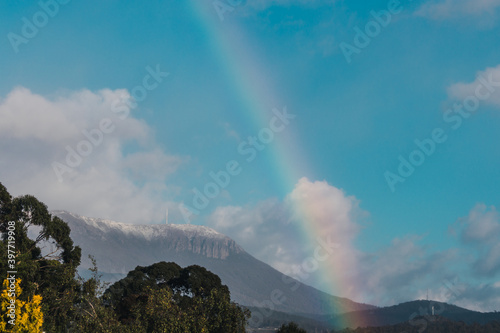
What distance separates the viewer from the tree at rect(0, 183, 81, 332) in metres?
50.2

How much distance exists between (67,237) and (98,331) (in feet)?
91.5

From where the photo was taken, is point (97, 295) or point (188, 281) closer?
point (97, 295)

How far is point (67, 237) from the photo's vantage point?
6762 cm

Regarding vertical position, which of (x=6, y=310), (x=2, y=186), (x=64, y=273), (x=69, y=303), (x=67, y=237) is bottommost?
(x=6, y=310)

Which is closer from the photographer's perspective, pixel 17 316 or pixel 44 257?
pixel 17 316

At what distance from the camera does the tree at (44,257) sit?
165ft

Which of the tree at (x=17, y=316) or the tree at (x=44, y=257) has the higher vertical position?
the tree at (x=44, y=257)

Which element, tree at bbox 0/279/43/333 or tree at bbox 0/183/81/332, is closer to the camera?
tree at bbox 0/279/43/333

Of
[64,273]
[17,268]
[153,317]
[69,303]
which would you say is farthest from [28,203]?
[153,317]

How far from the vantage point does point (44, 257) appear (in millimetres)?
62906

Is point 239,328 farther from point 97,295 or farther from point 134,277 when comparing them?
point 134,277

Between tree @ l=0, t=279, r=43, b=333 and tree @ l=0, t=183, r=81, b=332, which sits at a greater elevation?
tree @ l=0, t=183, r=81, b=332

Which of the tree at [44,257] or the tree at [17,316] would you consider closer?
the tree at [17,316]

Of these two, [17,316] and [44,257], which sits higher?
[44,257]
